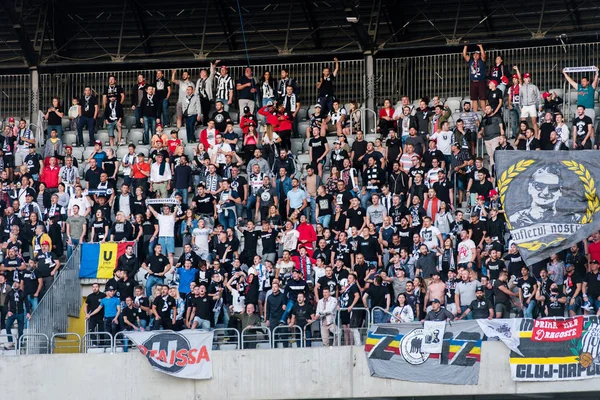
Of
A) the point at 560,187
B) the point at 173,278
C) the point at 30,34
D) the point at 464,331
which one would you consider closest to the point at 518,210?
the point at 560,187

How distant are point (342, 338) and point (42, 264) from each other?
689cm

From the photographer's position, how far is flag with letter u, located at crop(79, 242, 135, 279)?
2752 centimetres

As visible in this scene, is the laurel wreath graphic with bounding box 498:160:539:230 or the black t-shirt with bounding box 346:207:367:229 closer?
the laurel wreath graphic with bounding box 498:160:539:230

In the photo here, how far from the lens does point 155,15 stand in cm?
3531

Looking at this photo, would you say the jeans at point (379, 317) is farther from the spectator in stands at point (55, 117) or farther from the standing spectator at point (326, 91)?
the spectator in stands at point (55, 117)

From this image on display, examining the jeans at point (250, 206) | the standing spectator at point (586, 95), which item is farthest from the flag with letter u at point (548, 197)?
the jeans at point (250, 206)

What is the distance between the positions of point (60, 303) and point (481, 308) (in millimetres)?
8803

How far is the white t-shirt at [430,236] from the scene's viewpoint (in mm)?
25733

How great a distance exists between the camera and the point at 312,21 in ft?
113

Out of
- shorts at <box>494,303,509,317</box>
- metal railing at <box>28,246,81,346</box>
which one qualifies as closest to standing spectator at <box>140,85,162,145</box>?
metal railing at <box>28,246,81,346</box>

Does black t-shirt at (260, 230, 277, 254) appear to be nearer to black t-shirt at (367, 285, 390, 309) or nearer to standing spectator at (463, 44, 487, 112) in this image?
black t-shirt at (367, 285, 390, 309)

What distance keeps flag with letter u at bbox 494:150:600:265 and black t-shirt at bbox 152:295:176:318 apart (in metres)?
6.76

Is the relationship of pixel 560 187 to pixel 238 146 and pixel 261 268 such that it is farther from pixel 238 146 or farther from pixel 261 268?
pixel 238 146

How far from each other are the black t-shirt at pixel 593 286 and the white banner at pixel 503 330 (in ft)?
5.75
